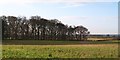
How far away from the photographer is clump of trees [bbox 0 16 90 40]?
78.7 metres

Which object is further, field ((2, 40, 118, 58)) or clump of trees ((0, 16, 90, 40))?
clump of trees ((0, 16, 90, 40))

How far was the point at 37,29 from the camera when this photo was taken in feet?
308

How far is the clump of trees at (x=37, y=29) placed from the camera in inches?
3098

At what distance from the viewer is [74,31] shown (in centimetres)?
10625

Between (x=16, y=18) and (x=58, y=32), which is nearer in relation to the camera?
(x=16, y=18)

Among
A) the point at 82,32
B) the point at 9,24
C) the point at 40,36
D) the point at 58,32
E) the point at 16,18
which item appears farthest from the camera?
the point at 82,32

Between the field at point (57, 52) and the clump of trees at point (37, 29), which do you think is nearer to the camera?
the field at point (57, 52)

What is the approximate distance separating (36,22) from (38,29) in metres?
3.03

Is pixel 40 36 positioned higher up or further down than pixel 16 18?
further down

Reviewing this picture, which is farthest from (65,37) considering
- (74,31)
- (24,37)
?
(24,37)

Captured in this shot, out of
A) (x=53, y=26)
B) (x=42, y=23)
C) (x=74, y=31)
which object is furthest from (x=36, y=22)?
(x=74, y=31)

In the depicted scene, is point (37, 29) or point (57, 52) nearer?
point (57, 52)

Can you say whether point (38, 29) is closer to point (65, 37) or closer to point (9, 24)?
point (65, 37)

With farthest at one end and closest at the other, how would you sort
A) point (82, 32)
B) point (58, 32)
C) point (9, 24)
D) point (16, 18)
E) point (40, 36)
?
point (82, 32) < point (58, 32) < point (40, 36) < point (16, 18) < point (9, 24)
